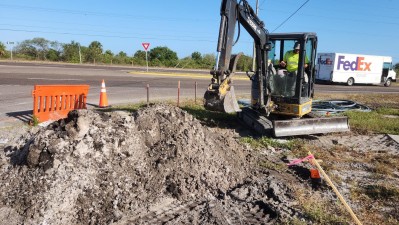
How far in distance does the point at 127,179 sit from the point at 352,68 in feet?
98.5

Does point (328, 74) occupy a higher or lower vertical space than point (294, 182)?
higher

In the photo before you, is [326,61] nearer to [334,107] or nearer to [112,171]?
[334,107]

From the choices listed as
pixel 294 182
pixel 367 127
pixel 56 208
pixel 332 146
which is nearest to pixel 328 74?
pixel 367 127

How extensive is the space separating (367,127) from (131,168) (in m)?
8.43

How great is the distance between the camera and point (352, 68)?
101ft

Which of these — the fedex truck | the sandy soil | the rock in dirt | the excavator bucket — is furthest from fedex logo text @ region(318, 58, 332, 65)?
the rock in dirt

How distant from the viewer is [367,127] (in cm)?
1088

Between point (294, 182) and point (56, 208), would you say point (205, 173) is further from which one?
point (56, 208)

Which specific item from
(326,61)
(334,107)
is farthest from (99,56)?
(334,107)

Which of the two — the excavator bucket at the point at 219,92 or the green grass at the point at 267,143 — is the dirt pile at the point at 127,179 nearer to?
the excavator bucket at the point at 219,92

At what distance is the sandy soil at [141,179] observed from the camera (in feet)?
14.9

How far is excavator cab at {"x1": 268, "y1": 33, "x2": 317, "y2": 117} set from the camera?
29.0 feet

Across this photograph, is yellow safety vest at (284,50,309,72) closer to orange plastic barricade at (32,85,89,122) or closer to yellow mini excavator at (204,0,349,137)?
yellow mini excavator at (204,0,349,137)

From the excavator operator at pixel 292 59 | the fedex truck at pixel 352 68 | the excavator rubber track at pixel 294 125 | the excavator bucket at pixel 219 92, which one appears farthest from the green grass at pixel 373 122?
the fedex truck at pixel 352 68
